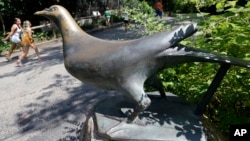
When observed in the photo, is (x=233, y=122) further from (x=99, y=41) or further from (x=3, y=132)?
(x=3, y=132)

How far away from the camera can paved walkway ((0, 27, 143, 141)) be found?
5283mm

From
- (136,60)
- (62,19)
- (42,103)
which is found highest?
(62,19)

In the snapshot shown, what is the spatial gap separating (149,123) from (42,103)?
4.38m

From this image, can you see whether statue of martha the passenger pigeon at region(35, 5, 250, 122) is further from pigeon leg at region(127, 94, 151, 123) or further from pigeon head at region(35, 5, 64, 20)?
pigeon head at region(35, 5, 64, 20)

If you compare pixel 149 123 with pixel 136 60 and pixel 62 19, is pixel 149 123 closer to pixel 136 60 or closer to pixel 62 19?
pixel 136 60

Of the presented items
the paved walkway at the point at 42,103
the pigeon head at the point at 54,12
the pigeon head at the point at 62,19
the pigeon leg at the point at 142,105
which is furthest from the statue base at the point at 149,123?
the paved walkway at the point at 42,103

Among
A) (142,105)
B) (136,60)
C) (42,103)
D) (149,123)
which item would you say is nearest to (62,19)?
(136,60)

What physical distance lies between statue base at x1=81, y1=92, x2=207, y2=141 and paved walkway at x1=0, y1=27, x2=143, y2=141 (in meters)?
1.88

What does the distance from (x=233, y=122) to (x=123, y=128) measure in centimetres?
119

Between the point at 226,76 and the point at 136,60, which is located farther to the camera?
the point at 226,76

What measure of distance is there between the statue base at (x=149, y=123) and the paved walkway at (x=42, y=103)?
74.0 inches

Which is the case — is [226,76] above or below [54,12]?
below

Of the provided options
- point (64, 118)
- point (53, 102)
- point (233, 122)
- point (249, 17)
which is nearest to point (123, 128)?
point (233, 122)

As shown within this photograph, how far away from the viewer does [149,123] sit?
270 cm
